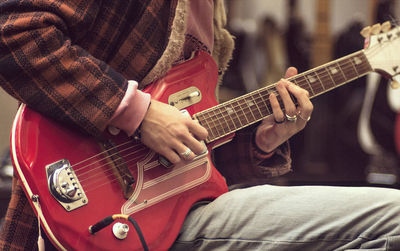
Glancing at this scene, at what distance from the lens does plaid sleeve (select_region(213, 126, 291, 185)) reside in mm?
1014

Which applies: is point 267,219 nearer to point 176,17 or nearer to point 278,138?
point 278,138

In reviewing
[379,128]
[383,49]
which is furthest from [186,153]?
[379,128]

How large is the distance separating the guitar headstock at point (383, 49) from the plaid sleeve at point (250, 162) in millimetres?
258

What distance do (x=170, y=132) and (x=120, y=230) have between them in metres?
0.17

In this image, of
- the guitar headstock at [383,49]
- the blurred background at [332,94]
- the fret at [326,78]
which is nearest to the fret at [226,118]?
the fret at [326,78]

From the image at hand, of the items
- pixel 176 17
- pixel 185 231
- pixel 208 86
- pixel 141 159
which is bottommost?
pixel 185 231

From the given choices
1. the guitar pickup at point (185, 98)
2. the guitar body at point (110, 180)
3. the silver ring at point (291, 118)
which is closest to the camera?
the guitar body at point (110, 180)

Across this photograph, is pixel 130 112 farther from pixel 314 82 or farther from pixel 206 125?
pixel 314 82

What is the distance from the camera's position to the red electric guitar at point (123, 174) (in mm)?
725

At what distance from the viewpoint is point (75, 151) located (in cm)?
77

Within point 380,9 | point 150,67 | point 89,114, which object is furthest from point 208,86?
point 380,9

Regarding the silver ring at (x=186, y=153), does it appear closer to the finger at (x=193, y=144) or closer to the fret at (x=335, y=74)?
the finger at (x=193, y=144)

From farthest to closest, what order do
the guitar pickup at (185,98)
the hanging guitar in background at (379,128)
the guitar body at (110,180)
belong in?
the hanging guitar in background at (379,128), the guitar pickup at (185,98), the guitar body at (110,180)

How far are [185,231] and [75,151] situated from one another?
223 millimetres
